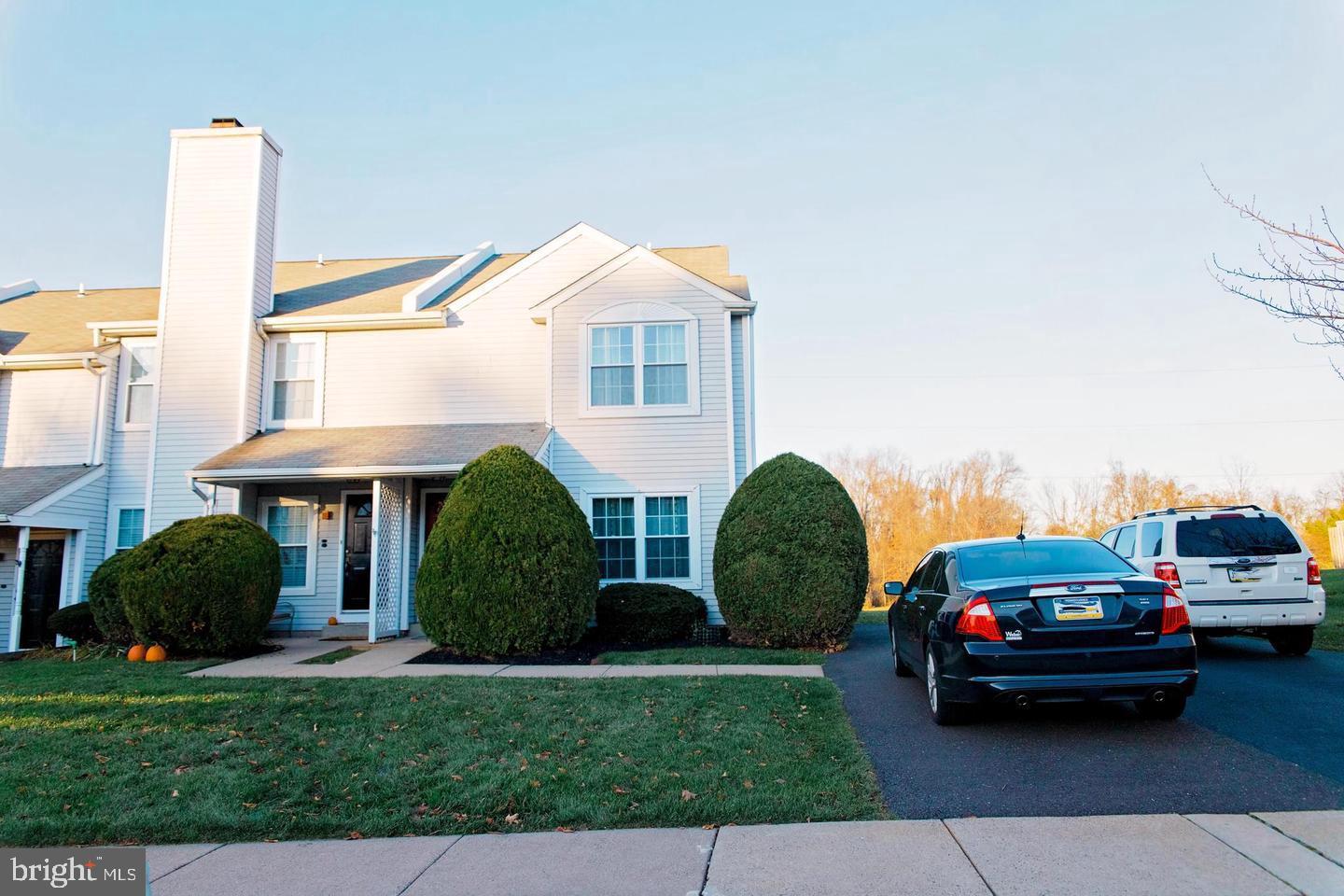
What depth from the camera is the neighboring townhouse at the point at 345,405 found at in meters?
14.7

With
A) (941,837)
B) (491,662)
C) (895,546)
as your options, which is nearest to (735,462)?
(491,662)

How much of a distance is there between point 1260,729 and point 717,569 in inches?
278

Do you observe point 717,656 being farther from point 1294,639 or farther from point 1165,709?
point 1294,639

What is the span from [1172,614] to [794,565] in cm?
582

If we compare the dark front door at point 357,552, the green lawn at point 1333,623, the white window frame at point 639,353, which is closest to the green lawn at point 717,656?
the white window frame at point 639,353

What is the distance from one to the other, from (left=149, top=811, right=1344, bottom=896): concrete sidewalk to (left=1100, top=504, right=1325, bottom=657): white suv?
18.6 feet

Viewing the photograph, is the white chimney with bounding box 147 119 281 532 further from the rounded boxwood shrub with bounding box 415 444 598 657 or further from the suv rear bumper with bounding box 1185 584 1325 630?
the suv rear bumper with bounding box 1185 584 1325 630

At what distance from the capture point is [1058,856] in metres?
4.04

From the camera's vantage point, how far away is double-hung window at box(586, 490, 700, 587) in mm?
14602

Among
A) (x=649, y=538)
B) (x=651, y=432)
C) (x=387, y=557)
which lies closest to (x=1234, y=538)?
(x=649, y=538)

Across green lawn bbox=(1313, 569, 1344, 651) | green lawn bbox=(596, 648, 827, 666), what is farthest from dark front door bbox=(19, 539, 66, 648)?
green lawn bbox=(1313, 569, 1344, 651)

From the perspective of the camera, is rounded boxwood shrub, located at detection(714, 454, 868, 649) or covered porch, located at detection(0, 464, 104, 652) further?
covered porch, located at detection(0, 464, 104, 652)

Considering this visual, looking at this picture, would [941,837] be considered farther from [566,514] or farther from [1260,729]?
[566,514]

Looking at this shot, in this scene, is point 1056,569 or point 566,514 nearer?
point 1056,569
